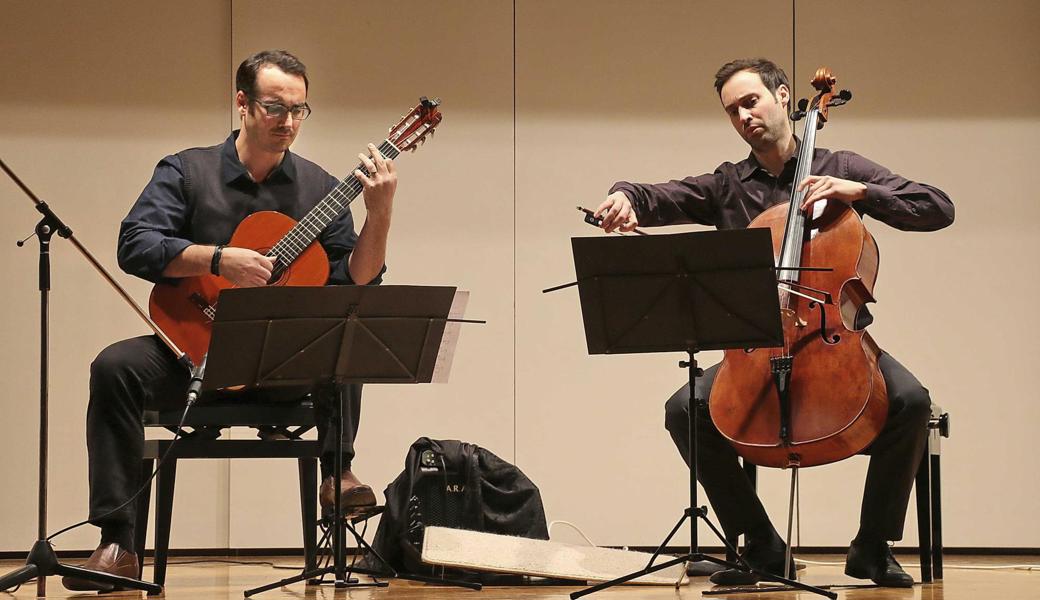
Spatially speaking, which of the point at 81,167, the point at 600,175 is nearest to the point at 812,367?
the point at 600,175

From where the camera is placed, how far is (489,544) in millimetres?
3131

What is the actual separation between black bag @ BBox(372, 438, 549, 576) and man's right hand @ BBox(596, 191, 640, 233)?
78 centimetres

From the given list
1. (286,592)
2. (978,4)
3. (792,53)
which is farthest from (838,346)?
(978,4)

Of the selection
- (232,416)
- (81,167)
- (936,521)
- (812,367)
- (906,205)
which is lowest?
(936,521)

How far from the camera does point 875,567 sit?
2910 millimetres

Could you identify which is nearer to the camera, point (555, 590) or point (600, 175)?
point (555, 590)

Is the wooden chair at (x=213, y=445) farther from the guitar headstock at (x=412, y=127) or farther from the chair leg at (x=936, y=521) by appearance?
the chair leg at (x=936, y=521)

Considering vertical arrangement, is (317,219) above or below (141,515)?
above

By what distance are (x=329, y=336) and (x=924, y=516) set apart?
1.58 meters

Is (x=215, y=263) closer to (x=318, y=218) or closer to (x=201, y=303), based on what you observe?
(x=201, y=303)

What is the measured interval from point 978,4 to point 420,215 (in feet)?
6.98

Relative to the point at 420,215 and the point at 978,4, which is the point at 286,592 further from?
the point at 978,4

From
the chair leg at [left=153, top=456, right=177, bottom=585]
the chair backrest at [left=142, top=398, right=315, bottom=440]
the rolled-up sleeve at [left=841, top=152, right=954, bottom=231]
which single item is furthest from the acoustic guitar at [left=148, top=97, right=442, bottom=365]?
the rolled-up sleeve at [left=841, top=152, right=954, bottom=231]

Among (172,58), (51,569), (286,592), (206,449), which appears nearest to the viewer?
(51,569)
